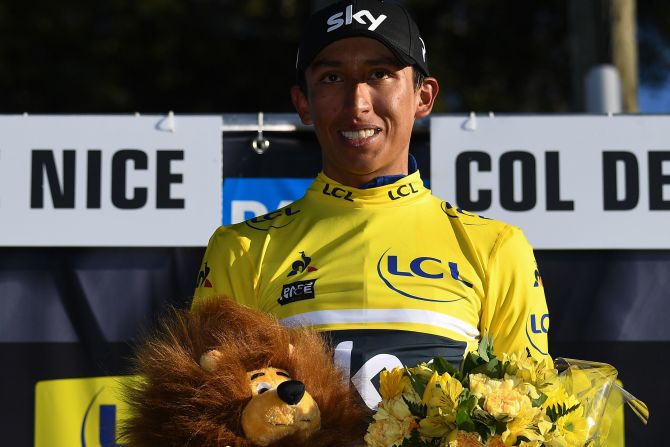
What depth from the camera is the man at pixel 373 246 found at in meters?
2.51

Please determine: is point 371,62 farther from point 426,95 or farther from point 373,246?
point 373,246

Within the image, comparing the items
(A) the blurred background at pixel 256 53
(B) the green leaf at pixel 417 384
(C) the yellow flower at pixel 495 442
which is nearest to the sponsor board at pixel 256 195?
(B) the green leaf at pixel 417 384

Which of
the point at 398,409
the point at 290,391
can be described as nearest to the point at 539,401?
the point at 398,409

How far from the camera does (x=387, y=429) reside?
6.57ft

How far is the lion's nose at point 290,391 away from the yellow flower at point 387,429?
16cm

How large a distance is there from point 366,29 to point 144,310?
1.71 m

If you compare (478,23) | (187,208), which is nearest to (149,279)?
(187,208)

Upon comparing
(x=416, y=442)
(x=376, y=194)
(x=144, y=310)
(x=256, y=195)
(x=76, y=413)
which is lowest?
(x=76, y=413)

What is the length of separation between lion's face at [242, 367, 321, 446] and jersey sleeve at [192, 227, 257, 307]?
0.59 m

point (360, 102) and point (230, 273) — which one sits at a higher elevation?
point (360, 102)

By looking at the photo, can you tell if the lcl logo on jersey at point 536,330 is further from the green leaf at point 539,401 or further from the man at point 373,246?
the green leaf at point 539,401

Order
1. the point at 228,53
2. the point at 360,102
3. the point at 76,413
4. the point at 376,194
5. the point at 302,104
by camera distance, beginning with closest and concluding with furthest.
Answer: the point at 360,102, the point at 376,194, the point at 302,104, the point at 76,413, the point at 228,53

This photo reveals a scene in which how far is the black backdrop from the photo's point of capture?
12.7 ft

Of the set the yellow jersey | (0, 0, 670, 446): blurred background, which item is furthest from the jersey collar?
(0, 0, 670, 446): blurred background
